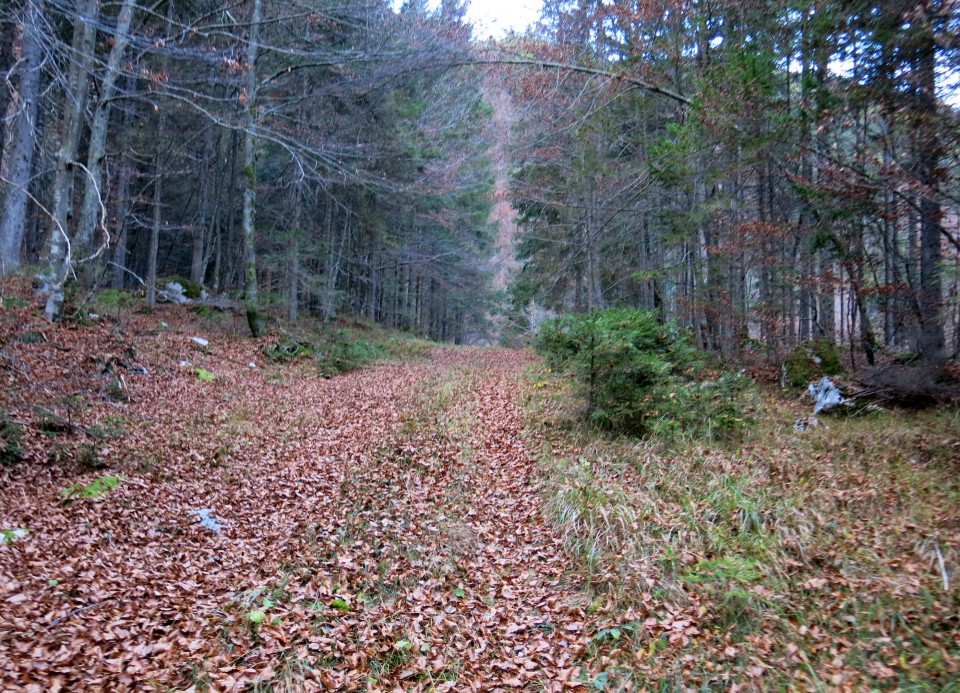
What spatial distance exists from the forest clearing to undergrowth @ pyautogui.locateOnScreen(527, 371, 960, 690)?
2cm

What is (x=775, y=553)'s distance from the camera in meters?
5.31

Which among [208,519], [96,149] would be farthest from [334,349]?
[208,519]

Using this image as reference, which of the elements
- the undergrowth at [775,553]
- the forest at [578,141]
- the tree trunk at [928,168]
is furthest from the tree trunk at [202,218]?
the tree trunk at [928,168]

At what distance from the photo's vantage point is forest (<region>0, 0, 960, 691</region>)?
15.1ft

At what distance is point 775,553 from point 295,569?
4.66 metres

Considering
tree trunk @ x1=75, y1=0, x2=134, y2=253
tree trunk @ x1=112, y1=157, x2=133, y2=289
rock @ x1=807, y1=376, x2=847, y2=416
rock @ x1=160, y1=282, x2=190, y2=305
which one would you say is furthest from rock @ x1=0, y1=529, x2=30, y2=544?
rock @ x1=160, y1=282, x2=190, y2=305

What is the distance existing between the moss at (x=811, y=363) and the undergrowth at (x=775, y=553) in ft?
7.84

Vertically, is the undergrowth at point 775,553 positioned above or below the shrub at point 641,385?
below

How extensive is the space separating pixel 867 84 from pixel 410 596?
8594mm

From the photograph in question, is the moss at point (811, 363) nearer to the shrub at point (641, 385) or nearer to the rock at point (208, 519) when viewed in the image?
the shrub at point (641, 385)

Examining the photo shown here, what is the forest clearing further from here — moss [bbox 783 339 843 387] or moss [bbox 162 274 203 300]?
moss [bbox 162 274 203 300]

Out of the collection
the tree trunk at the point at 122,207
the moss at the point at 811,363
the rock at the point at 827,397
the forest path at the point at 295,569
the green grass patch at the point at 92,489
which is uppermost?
the tree trunk at the point at 122,207

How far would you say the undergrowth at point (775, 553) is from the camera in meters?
4.23

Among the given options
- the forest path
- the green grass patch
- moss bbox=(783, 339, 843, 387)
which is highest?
moss bbox=(783, 339, 843, 387)
